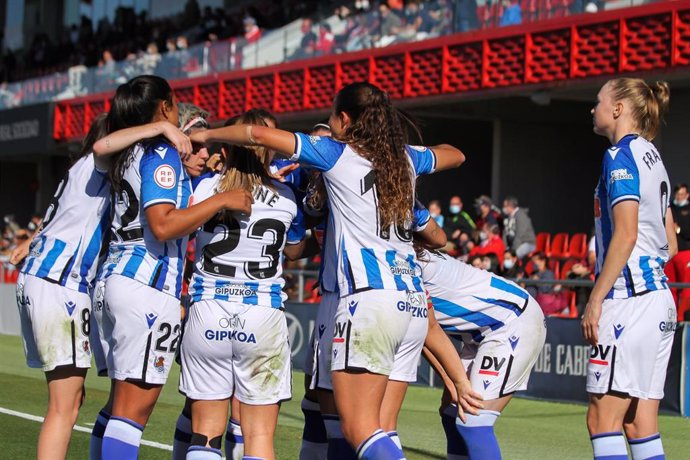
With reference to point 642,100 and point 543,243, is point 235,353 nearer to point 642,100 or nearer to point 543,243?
point 642,100

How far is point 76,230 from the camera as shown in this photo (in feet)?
19.3

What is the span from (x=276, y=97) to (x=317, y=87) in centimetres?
139

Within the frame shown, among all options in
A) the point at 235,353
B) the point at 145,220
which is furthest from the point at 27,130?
the point at 235,353

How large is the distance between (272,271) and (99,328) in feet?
2.83

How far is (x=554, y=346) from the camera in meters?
12.6

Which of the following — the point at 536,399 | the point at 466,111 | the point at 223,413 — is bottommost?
the point at 536,399

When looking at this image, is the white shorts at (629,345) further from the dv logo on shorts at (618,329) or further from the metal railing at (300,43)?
the metal railing at (300,43)

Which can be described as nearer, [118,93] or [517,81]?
[118,93]

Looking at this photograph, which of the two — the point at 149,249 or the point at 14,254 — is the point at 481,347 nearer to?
the point at 149,249

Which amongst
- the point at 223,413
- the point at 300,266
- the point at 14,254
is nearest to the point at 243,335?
the point at 223,413

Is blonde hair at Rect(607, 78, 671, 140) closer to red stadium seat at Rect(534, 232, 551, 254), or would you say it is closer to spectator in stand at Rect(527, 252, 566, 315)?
spectator in stand at Rect(527, 252, 566, 315)

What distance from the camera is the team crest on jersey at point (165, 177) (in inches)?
210

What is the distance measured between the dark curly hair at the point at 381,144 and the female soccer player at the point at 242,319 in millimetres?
438

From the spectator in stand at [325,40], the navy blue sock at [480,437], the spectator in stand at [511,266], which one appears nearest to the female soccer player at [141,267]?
the navy blue sock at [480,437]
